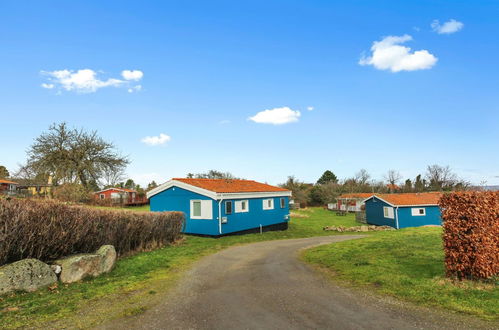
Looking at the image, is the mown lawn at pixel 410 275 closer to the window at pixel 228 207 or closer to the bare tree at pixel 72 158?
the window at pixel 228 207

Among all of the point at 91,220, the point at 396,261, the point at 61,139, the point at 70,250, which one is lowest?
the point at 396,261

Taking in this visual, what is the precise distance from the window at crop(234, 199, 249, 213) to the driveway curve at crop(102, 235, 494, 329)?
1192 cm

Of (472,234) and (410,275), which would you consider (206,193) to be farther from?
(472,234)

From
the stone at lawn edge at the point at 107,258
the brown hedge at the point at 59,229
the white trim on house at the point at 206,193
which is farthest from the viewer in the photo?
the white trim on house at the point at 206,193

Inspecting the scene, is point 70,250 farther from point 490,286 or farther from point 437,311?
point 490,286

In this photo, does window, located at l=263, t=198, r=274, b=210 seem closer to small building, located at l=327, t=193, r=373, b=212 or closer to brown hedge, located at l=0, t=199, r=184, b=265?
brown hedge, located at l=0, t=199, r=184, b=265

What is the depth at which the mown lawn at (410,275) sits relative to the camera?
651 centimetres

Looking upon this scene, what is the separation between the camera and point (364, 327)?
5422 mm

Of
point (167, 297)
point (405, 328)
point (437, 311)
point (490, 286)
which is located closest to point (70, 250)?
point (167, 297)

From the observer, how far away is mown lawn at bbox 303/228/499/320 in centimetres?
651

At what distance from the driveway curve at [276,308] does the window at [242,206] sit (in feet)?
39.1

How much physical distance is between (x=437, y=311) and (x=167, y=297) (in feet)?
20.1

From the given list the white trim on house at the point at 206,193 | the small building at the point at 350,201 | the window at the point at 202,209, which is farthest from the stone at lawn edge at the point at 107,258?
the small building at the point at 350,201

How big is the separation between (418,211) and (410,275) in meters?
29.0
